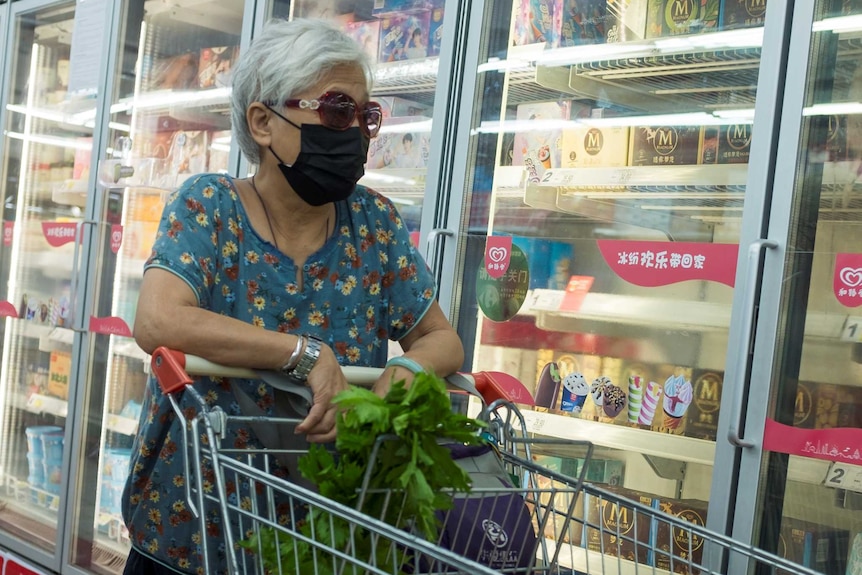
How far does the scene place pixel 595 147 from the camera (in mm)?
2797

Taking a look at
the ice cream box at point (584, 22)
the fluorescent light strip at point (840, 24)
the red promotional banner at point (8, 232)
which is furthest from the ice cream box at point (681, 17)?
the red promotional banner at point (8, 232)

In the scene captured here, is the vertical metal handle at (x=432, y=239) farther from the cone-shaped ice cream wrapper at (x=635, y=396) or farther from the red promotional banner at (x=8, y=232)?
the red promotional banner at (x=8, y=232)

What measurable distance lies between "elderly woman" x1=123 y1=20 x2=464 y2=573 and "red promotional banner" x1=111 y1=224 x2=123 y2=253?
7.78 ft

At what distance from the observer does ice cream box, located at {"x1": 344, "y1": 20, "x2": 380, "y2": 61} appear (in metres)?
3.39

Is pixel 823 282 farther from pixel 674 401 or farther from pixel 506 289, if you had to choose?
pixel 506 289

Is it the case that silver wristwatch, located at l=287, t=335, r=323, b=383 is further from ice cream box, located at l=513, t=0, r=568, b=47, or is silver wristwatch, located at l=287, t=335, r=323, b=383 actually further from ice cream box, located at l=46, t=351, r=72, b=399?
ice cream box, located at l=46, t=351, r=72, b=399

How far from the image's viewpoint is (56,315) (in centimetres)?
443

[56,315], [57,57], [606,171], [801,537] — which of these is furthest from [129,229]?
[801,537]

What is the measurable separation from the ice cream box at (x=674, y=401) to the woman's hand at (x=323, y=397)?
1236 mm

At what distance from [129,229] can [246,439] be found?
262 cm

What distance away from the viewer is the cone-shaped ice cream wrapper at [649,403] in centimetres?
255

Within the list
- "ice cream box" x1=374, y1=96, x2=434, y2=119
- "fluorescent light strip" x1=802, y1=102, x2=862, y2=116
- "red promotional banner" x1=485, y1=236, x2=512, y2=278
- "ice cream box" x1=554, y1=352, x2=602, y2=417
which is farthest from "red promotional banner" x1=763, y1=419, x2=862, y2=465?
"ice cream box" x1=374, y1=96, x2=434, y2=119

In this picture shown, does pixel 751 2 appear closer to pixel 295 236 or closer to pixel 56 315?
pixel 295 236

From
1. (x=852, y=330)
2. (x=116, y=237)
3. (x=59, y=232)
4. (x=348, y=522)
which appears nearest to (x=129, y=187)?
(x=116, y=237)
